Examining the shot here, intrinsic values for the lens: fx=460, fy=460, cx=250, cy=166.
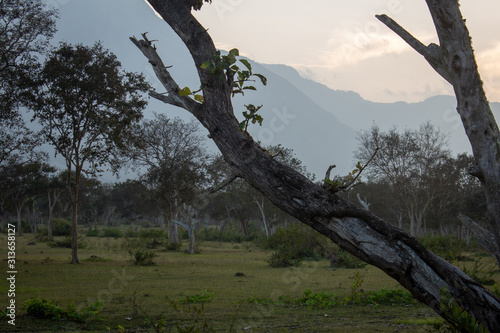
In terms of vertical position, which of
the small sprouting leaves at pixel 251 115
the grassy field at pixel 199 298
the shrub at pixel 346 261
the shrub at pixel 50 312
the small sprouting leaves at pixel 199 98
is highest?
the small sprouting leaves at pixel 199 98

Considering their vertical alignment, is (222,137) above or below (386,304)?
above

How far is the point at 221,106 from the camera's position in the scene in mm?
3938

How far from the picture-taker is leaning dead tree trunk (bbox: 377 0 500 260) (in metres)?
3.45

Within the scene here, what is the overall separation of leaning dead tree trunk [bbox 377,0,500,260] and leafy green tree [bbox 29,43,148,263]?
19053mm

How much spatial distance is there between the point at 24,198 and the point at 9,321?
143 ft

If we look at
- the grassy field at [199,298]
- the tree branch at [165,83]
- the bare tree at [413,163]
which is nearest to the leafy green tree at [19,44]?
the grassy field at [199,298]

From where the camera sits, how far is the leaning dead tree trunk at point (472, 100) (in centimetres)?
345

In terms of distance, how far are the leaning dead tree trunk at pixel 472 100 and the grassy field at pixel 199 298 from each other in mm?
2562

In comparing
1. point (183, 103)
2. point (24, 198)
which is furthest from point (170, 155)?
point (183, 103)

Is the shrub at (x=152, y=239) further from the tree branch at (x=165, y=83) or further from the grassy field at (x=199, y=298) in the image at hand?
the tree branch at (x=165, y=83)

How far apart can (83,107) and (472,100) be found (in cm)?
2006

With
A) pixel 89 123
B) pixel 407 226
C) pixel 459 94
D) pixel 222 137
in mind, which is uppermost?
pixel 89 123

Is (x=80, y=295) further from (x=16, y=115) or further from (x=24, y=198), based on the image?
(x=24, y=198)

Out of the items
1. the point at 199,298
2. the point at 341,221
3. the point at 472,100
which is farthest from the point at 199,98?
the point at 199,298
